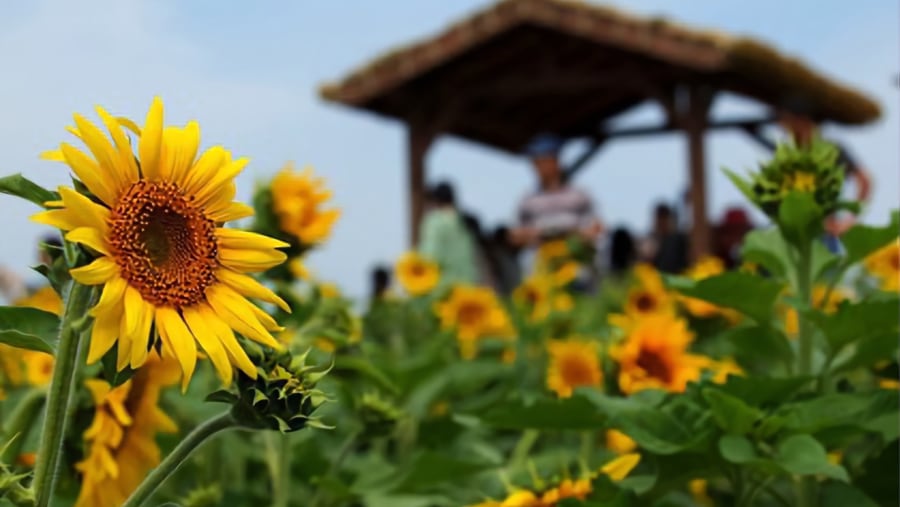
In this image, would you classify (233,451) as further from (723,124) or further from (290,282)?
(723,124)

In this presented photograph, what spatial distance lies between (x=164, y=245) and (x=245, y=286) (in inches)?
1.8

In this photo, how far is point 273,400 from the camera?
2.12ft

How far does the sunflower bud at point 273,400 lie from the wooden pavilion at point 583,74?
18.3 ft

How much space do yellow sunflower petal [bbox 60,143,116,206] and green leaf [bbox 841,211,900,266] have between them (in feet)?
2.38

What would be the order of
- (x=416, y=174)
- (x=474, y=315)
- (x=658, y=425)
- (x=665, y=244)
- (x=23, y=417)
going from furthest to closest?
1. (x=416, y=174)
2. (x=665, y=244)
3. (x=474, y=315)
4. (x=658, y=425)
5. (x=23, y=417)

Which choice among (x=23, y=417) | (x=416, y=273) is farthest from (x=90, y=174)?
(x=416, y=273)

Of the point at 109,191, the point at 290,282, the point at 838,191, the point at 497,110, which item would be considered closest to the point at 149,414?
the point at 109,191

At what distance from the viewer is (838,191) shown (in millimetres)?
1135

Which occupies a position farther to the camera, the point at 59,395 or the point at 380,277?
the point at 380,277

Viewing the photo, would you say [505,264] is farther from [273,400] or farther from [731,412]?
[273,400]

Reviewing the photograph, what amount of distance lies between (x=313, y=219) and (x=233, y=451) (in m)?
0.28

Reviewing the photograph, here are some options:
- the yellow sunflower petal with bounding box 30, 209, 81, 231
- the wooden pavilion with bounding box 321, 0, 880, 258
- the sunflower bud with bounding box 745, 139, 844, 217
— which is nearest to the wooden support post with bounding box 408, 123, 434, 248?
the wooden pavilion with bounding box 321, 0, 880, 258

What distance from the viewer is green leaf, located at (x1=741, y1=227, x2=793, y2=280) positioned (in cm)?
118

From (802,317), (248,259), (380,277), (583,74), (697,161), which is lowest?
(380,277)
